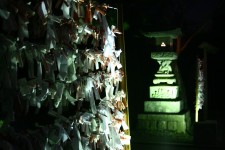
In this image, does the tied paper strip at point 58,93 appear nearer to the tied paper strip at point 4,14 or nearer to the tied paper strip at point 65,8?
the tied paper strip at point 65,8

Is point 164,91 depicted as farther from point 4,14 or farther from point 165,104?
point 4,14

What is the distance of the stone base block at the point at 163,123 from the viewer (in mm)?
16875

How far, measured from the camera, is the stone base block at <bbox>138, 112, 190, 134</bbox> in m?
16.9

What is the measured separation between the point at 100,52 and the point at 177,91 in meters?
13.5

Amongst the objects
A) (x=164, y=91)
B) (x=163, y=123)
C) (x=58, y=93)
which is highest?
(x=58, y=93)

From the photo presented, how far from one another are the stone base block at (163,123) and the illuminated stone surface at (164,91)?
2.55ft

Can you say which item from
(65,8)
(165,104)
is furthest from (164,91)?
(65,8)

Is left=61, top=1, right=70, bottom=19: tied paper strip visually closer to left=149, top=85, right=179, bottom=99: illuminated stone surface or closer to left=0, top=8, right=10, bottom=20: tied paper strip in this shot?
left=0, top=8, right=10, bottom=20: tied paper strip

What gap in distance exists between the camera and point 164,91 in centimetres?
1689

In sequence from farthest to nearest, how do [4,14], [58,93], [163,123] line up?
[163,123] → [58,93] → [4,14]

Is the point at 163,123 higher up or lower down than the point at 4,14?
lower down

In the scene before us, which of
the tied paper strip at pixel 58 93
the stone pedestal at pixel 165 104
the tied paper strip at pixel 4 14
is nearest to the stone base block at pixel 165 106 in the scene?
the stone pedestal at pixel 165 104

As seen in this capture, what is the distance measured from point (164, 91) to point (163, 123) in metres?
1.34


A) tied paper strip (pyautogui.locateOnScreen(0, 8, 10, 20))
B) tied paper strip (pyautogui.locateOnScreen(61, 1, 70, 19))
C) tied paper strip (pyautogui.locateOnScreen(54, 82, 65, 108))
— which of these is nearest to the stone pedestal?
tied paper strip (pyautogui.locateOnScreen(61, 1, 70, 19))
